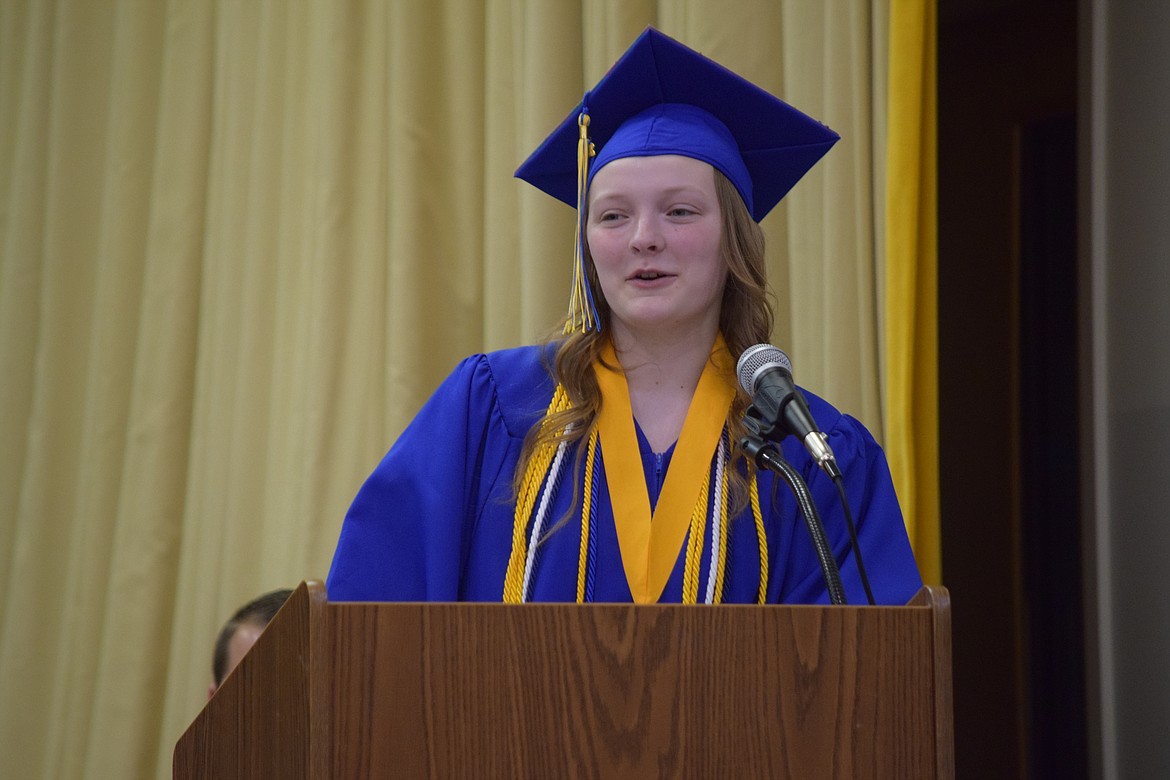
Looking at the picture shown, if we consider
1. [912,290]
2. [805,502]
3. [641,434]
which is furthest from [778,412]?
[912,290]

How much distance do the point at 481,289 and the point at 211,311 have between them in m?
0.82

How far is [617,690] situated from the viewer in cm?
120

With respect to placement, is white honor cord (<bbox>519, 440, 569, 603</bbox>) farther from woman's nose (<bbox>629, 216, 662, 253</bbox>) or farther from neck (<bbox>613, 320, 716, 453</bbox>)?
woman's nose (<bbox>629, 216, 662, 253</bbox>)

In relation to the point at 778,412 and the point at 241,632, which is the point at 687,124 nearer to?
the point at 778,412

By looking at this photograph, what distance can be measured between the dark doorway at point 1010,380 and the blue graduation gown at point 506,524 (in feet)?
5.14

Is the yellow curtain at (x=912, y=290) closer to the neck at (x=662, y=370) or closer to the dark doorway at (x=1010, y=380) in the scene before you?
the neck at (x=662, y=370)

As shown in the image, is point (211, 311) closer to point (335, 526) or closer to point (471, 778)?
point (335, 526)

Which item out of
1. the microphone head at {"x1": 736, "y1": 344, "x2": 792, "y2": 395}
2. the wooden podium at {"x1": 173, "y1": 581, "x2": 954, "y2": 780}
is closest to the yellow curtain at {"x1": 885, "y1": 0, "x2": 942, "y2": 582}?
the microphone head at {"x1": 736, "y1": 344, "x2": 792, "y2": 395}

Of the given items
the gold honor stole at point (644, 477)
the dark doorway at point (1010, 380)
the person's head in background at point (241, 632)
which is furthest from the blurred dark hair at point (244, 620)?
the dark doorway at point (1010, 380)

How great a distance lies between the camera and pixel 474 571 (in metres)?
1.97

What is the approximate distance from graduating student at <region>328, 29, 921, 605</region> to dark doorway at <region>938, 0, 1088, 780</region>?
150 cm

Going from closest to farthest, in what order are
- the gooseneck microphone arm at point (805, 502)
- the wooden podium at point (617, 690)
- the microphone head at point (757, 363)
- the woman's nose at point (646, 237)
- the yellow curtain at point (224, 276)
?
the wooden podium at point (617, 690), the gooseneck microphone arm at point (805, 502), the microphone head at point (757, 363), the woman's nose at point (646, 237), the yellow curtain at point (224, 276)

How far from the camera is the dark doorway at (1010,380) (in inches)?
134

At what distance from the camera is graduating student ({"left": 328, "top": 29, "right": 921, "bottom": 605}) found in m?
1.91
